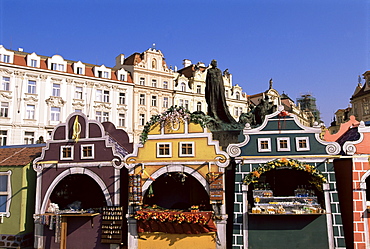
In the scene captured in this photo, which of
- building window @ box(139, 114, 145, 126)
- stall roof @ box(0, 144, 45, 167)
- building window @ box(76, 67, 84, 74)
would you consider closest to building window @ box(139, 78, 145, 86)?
building window @ box(139, 114, 145, 126)

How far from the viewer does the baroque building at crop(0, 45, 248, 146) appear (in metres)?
42.3

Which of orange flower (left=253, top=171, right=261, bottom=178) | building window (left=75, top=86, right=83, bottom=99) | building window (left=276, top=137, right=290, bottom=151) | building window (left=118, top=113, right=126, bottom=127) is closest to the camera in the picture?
orange flower (left=253, top=171, right=261, bottom=178)

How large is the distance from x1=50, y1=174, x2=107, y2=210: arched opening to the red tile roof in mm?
2413

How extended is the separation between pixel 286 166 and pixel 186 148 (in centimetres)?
506

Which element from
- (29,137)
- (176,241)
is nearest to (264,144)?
(176,241)

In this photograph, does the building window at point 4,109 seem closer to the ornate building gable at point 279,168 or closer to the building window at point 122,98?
the building window at point 122,98

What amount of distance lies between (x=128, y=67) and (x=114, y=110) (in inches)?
254

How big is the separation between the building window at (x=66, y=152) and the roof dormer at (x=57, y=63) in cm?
2580

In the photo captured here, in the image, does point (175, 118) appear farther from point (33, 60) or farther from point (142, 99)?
point (142, 99)

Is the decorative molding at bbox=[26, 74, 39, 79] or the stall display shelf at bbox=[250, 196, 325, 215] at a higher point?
the decorative molding at bbox=[26, 74, 39, 79]

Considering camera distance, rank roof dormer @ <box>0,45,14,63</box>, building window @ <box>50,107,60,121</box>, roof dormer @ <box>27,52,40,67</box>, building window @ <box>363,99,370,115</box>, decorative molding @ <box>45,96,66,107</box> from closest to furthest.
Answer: roof dormer @ <box>0,45,14,63</box>, roof dormer @ <box>27,52,40,67</box>, decorative molding @ <box>45,96,66,107</box>, building window @ <box>50,107,60,121</box>, building window @ <box>363,99,370,115</box>

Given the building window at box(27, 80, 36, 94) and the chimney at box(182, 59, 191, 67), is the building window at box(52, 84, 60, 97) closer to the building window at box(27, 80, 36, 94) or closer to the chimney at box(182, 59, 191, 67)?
the building window at box(27, 80, 36, 94)

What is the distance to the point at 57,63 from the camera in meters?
45.6

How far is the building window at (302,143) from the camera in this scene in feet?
61.2
